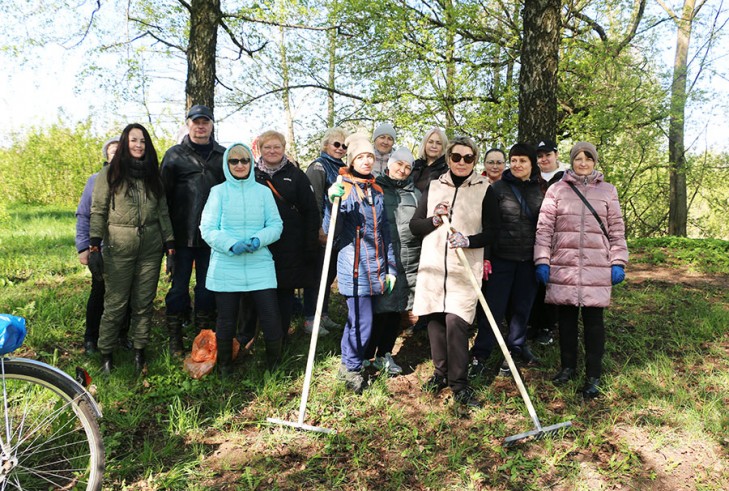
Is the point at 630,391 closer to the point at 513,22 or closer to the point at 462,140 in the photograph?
the point at 462,140

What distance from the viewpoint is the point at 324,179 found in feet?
14.5

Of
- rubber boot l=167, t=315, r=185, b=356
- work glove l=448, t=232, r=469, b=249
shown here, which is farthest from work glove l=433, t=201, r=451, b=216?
rubber boot l=167, t=315, r=185, b=356

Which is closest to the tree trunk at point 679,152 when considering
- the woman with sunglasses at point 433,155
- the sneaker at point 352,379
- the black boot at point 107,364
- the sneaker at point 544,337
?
the sneaker at point 544,337

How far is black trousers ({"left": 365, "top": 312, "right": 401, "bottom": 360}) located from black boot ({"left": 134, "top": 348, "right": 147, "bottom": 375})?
188cm

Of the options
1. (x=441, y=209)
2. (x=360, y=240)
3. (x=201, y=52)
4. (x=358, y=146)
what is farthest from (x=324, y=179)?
(x=201, y=52)

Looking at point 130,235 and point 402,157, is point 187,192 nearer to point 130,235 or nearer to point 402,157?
point 130,235

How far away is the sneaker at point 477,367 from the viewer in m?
3.96

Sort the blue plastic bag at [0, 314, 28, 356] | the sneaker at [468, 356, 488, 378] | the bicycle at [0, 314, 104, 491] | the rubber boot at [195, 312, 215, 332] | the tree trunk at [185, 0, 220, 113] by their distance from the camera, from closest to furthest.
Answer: the blue plastic bag at [0, 314, 28, 356] → the bicycle at [0, 314, 104, 491] → the sneaker at [468, 356, 488, 378] → the rubber boot at [195, 312, 215, 332] → the tree trunk at [185, 0, 220, 113]

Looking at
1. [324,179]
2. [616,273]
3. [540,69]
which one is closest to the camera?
[616,273]

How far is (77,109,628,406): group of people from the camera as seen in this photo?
3510mm

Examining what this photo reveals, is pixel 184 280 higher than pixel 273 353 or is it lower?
higher

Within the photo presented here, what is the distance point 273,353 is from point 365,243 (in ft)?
4.01

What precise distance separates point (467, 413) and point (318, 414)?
1.12 meters

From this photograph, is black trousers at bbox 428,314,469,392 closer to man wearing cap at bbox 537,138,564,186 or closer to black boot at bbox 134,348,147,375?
man wearing cap at bbox 537,138,564,186
